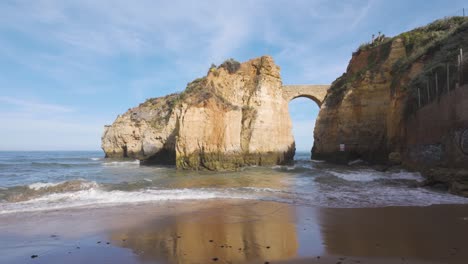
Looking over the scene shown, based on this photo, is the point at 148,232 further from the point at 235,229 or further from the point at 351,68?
the point at 351,68

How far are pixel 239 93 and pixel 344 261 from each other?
21253 millimetres

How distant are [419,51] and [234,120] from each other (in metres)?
13.1

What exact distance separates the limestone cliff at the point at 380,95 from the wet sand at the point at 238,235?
12.2 metres

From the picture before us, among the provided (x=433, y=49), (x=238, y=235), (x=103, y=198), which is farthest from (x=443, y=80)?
(x=103, y=198)

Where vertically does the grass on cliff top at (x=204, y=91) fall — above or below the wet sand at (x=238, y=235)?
above

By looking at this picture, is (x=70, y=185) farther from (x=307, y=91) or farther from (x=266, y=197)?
(x=307, y=91)

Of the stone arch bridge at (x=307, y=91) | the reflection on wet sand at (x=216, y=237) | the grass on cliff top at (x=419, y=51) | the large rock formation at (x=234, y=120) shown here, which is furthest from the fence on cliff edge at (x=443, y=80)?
the stone arch bridge at (x=307, y=91)

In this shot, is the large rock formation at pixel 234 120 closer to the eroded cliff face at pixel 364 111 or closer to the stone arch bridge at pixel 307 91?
the eroded cliff face at pixel 364 111

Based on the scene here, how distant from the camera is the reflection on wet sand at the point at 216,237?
4621 millimetres

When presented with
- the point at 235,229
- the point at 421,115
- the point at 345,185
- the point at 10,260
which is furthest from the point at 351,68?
the point at 10,260

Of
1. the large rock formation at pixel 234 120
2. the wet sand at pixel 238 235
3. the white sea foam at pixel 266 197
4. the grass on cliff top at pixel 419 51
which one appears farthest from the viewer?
the large rock formation at pixel 234 120

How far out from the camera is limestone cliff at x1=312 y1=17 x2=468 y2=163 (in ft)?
61.0

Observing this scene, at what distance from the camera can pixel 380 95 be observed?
957 inches

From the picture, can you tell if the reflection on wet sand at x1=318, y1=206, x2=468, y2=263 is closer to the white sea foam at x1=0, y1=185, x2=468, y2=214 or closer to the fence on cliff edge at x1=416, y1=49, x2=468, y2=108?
the white sea foam at x1=0, y1=185, x2=468, y2=214
